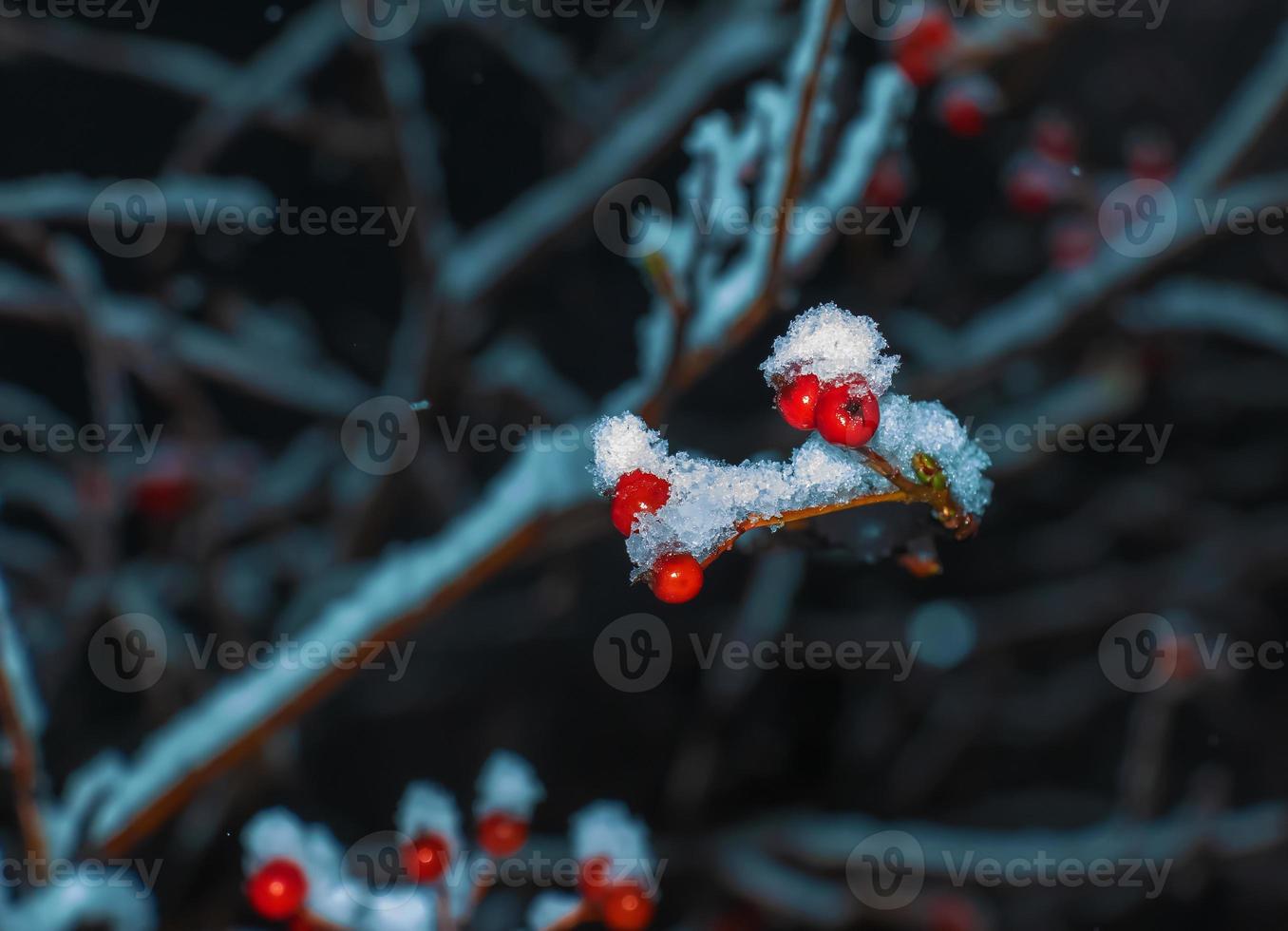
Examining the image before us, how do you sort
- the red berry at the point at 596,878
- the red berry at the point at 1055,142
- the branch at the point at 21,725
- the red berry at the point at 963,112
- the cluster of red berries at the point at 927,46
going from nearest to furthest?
the branch at the point at 21,725
the red berry at the point at 596,878
the cluster of red berries at the point at 927,46
the red berry at the point at 963,112
the red berry at the point at 1055,142

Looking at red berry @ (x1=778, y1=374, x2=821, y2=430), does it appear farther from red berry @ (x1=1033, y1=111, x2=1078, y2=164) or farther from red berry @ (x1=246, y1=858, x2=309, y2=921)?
red berry @ (x1=1033, y1=111, x2=1078, y2=164)

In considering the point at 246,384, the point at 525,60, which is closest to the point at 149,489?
the point at 246,384

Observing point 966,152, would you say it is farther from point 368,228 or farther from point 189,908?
point 189,908

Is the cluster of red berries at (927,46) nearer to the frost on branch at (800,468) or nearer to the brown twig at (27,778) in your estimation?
the frost on branch at (800,468)

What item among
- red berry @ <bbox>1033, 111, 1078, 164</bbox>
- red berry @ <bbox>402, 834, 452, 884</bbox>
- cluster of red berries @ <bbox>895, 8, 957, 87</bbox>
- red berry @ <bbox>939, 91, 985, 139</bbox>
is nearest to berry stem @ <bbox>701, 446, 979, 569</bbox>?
red berry @ <bbox>402, 834, 452, 884</bbox>

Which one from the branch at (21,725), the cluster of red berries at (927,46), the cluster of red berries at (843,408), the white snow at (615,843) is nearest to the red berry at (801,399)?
the cluster of red berries at (843,408)
